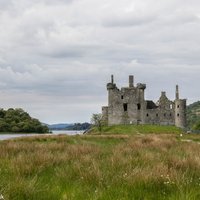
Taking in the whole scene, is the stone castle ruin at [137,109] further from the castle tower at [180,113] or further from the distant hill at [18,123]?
the distant hill at [18,123]

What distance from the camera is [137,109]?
9150 centimetres

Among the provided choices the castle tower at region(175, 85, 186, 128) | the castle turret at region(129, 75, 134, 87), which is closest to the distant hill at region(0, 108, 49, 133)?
the castle turret at region(129, 75, 134, 87)

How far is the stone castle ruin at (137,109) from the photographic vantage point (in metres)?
91.2

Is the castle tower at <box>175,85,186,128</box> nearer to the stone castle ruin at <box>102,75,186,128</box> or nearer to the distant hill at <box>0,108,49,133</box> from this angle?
the stone castle ruin at <box>102,75,186,128</box>

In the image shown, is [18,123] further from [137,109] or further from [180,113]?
[180,113]

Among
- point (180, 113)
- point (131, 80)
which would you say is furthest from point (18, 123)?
point (180, 113)

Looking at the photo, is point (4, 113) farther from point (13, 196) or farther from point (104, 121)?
point (13, 196)

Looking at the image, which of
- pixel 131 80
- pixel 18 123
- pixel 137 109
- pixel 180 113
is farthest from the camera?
pixel 18 123

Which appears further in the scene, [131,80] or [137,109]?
[131,80]

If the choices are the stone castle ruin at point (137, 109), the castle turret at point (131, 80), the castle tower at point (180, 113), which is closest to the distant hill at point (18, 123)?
the stone castle ruin at point (137, 109)

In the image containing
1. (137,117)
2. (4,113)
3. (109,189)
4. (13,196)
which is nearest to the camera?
(13,196)

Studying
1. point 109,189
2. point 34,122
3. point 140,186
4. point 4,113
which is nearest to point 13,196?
point 109,189

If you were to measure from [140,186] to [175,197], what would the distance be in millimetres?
1017

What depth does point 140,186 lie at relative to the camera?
24.4 feet
